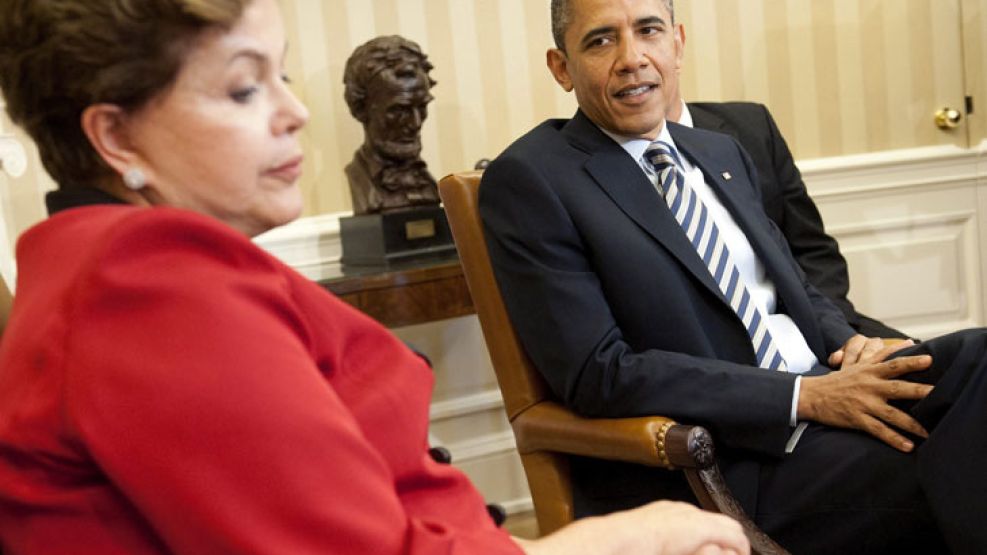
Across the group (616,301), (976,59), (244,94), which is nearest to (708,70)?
(976,59)

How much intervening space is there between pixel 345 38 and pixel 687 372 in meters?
2.30

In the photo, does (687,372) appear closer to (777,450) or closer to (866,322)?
(777,450)

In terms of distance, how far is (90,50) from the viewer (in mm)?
1077

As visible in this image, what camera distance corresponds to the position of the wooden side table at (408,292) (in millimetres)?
3434

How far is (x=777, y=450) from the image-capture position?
89.9 inches

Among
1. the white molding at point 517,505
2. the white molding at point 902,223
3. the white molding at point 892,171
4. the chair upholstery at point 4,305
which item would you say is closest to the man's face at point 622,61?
the chair upholstery at point 4,305

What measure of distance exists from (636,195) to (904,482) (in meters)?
0.79

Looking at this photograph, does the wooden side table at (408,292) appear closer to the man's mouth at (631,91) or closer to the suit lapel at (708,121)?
the suit lapel at (708,121)

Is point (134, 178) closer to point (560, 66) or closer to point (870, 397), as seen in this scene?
point (870, 397)

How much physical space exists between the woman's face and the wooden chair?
3.78 feet

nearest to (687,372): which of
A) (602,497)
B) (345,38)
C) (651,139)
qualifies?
(602,497)

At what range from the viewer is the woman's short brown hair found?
107cm

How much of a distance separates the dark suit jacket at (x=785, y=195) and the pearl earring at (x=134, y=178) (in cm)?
268

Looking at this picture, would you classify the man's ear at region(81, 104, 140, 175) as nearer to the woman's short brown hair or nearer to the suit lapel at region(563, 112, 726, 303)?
the woman's short brown hair
